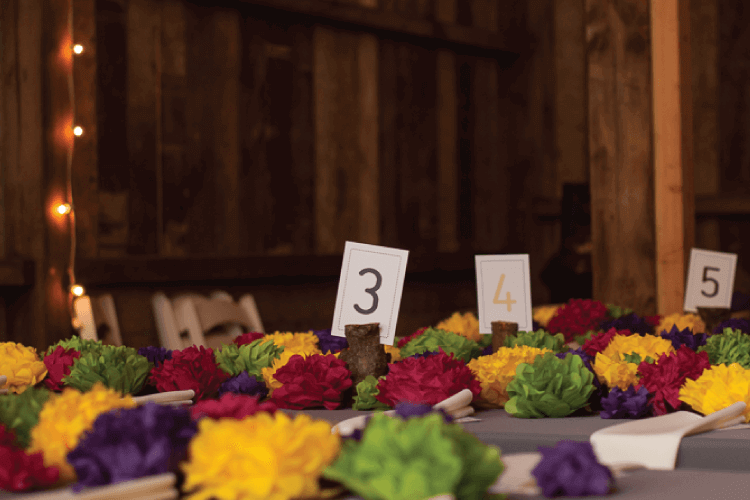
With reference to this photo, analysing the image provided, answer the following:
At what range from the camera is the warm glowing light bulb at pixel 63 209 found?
267cm

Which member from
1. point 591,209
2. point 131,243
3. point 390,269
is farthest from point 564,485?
point 131,243

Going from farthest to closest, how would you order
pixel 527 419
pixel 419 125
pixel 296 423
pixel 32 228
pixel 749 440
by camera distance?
1. pixel 419 125
2. pixel 32 228
3. pixel 527 419
4. pixel 749 440
5. pixel 296 423

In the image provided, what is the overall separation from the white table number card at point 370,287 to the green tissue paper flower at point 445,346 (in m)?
0.11

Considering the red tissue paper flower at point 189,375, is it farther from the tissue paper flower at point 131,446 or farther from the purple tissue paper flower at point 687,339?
the purple tissue paper flower at point 687,339

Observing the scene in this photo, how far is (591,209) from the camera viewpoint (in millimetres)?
2740

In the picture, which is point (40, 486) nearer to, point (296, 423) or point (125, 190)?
point (296, 423)

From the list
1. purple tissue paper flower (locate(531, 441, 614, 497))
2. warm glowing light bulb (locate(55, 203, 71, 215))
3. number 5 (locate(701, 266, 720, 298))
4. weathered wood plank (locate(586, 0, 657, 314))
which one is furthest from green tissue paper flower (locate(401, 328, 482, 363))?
warm glowing light bulb (locate(55, 203, 71, 215))

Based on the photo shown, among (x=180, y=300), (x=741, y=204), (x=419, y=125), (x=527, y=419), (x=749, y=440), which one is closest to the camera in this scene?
(x=749, y=440)

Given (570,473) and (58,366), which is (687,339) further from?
(58,366)

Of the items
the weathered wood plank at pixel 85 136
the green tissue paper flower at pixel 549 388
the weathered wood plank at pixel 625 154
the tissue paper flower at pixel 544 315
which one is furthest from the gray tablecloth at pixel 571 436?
the weathered wood plank at pixel 85 136

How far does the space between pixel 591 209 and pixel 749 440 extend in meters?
1.88

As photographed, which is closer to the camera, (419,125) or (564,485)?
(564,485)

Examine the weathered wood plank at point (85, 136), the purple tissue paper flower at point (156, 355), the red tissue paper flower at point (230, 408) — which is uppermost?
the weathered wood plank at point (85, 136)

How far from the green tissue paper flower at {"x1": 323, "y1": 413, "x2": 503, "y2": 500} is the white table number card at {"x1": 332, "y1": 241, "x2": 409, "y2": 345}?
0.79m
